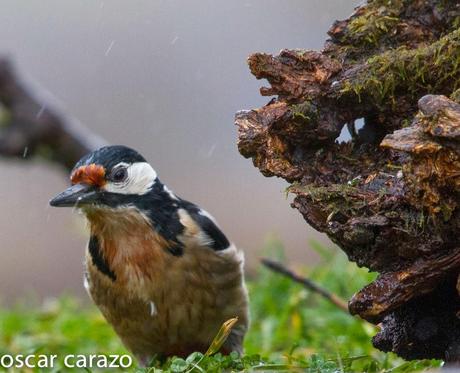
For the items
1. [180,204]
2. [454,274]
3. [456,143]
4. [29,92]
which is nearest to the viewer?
[456,143]

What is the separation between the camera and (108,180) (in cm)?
506

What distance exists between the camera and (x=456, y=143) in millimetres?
3195

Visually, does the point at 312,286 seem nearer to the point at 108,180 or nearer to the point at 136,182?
the point at 136,182

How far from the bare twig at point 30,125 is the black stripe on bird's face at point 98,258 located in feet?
9.57

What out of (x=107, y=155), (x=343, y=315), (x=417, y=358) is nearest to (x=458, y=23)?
(x=417, y=358)

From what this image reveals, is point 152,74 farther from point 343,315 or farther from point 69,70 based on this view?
point 343,315

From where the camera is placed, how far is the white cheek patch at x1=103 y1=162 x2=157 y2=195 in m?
5.09

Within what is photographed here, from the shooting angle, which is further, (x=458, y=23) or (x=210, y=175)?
(x=210, y=175)

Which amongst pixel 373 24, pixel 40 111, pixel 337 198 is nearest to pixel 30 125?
pixel 40 111

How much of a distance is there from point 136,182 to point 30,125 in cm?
325

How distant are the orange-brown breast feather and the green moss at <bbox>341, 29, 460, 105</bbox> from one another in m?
1.62

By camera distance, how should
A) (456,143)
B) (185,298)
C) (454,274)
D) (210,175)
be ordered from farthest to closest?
1. (210,175)
2. (185,298)
3. (454,274)
4. (456,143)

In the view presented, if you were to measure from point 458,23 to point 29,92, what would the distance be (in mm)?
4957

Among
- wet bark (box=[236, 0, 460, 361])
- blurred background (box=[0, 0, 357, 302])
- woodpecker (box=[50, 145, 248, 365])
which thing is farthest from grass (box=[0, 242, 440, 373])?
blurred background (box=[0, 0, 357, 302])
